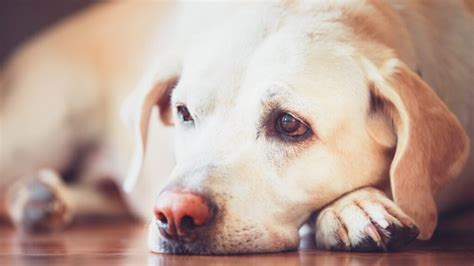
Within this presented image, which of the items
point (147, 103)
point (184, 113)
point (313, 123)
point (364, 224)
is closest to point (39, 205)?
point (147, 103)

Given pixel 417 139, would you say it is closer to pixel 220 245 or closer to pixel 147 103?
pixel 220 245

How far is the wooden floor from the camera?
74.4 inches

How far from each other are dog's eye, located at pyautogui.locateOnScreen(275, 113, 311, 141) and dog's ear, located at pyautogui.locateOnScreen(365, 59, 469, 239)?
0.22 m

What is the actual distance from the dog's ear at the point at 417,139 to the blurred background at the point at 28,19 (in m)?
2.55

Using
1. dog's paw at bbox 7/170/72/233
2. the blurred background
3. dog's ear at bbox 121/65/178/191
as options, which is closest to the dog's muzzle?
dog's ear at bbox 121/65/178/191

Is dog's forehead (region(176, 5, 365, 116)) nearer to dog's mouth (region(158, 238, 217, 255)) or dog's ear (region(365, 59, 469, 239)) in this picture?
dog's ear (region(365, 59, 469, 239))

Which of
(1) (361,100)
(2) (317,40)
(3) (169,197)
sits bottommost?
(3) (169,197)

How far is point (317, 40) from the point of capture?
7.46 feet

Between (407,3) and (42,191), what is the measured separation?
154 cm

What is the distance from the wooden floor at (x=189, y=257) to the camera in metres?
1.89

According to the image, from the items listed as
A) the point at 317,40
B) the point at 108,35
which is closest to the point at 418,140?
the point at 317,40

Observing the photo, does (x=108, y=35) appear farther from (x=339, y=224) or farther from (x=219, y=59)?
(x=339, y=224)

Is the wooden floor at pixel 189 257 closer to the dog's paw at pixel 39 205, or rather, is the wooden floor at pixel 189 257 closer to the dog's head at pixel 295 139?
the dog's head at pixel 295 139

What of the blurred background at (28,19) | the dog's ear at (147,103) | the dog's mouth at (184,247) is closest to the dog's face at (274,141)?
the dog's mouth at (184,247)
